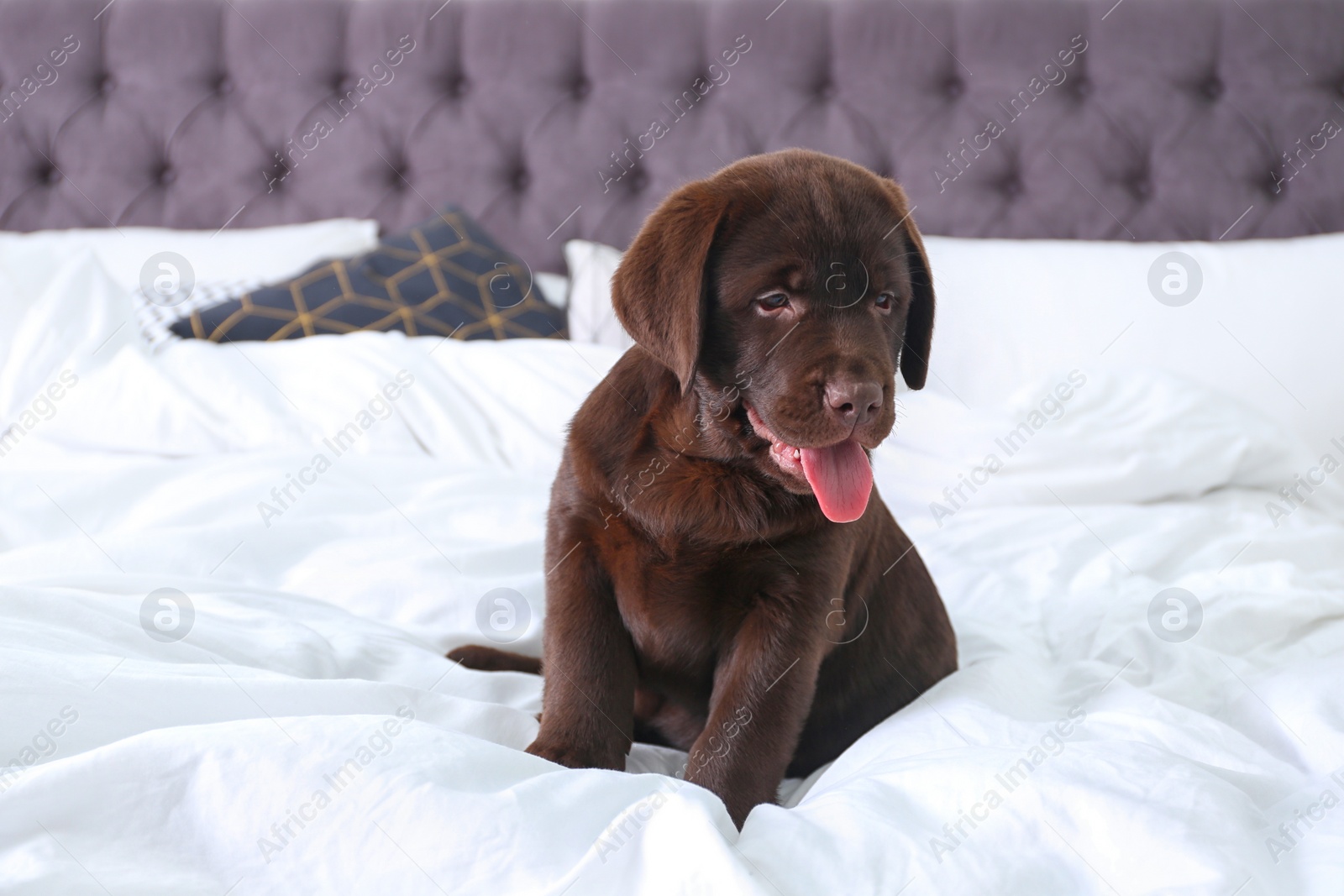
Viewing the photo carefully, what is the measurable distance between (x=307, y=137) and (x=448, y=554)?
6.12ft

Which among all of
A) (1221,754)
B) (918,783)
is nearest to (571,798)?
(918,783)

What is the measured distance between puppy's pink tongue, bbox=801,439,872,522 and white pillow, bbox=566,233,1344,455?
1347mm

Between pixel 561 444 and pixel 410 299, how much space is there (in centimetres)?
70

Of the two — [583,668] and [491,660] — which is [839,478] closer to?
[583,668]

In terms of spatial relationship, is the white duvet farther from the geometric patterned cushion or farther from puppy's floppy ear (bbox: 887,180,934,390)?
puppy's floppy ear (bbox: 887,180,934,390)

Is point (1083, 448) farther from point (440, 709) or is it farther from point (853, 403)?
point (440, 709)

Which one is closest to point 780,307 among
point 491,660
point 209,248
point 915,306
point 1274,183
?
point 915,306

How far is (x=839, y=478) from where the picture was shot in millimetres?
1136

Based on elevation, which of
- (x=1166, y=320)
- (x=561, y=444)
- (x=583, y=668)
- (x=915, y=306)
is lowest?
(x=583, y=668)

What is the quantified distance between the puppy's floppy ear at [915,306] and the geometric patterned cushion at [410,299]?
142 cm

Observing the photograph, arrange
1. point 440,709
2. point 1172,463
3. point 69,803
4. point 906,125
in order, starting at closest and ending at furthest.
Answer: point 69,803 → point 440,709 → point 1172,463 → point 906,125

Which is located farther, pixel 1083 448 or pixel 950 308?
pixel 950 308

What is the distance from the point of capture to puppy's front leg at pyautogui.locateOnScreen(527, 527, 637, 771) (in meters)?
1.15

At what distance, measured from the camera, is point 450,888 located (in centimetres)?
74
